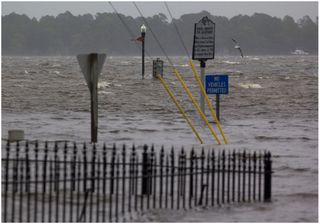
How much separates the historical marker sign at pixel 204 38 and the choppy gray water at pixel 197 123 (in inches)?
100

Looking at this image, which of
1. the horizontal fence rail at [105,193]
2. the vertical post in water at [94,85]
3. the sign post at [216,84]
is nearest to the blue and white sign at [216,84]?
the sign post at [216,84]

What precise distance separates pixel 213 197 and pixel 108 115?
22880 millimetres

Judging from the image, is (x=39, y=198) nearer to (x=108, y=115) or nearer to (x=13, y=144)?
(x=13, y=144)

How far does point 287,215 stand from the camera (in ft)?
49.8

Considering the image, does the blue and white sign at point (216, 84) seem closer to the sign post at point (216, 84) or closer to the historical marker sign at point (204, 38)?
the sign post at point (216, 84)

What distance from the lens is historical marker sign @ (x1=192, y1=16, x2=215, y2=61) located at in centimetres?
2928

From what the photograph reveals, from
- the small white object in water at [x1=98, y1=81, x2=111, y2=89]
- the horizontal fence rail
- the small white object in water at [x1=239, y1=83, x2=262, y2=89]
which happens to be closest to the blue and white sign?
the horizontal fence rail

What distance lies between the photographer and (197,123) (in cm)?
3419

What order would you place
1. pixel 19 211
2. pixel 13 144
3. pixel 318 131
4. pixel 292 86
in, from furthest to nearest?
pixel 292 86 → pixel 318 131 → pixel 13 144 → pixel 19 211

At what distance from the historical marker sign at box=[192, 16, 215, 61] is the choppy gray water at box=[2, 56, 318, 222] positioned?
2.55m

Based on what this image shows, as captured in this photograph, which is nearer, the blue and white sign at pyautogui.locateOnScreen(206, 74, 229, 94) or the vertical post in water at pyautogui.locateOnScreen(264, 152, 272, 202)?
the vertical post in water at pyautogui.locateOnScreen(264, 152, 272, 202)

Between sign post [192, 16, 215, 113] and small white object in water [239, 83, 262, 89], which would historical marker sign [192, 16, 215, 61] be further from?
small white object in water [239, 83, 262, 89]

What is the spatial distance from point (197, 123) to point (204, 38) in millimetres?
5352

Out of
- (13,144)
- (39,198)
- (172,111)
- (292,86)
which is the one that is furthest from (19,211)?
(292,86)
